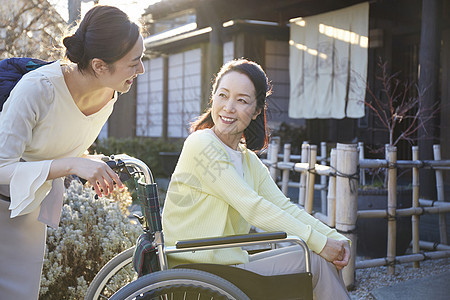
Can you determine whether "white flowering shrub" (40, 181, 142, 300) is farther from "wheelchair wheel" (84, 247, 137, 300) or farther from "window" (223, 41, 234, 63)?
"window" (223, 41, 234, 63)

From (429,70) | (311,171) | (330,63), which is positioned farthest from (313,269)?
(330,63)

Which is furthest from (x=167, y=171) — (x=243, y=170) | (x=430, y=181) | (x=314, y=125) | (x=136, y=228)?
(x=243, y=170)

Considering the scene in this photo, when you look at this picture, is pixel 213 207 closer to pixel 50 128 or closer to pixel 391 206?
pixel 50 128

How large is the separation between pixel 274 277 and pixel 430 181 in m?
3.83

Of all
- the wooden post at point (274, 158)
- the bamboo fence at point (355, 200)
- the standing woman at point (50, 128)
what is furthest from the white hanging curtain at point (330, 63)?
the standing woman at point (50, 128)

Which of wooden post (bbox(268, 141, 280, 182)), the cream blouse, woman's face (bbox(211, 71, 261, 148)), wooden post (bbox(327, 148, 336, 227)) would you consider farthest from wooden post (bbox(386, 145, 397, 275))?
the cream blouse

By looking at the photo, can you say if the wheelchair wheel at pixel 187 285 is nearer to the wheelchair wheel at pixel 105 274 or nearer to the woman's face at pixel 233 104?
the wheelchair wheel at pixel 105 274

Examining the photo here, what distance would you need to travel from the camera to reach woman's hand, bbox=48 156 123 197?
4.80 feet

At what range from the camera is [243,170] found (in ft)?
6.82

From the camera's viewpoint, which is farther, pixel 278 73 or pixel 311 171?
pixel 278 73

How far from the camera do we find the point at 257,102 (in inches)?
82.4

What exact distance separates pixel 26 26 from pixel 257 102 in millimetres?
4818

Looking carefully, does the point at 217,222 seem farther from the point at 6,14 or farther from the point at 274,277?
the point at 6,14

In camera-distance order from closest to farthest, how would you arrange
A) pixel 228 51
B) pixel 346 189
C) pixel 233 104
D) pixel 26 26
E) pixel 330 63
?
1. pixel 233 104
2. pixel 346 189
3. pixel 26 26
4. pixel 330 63
5. pixel 228 51
